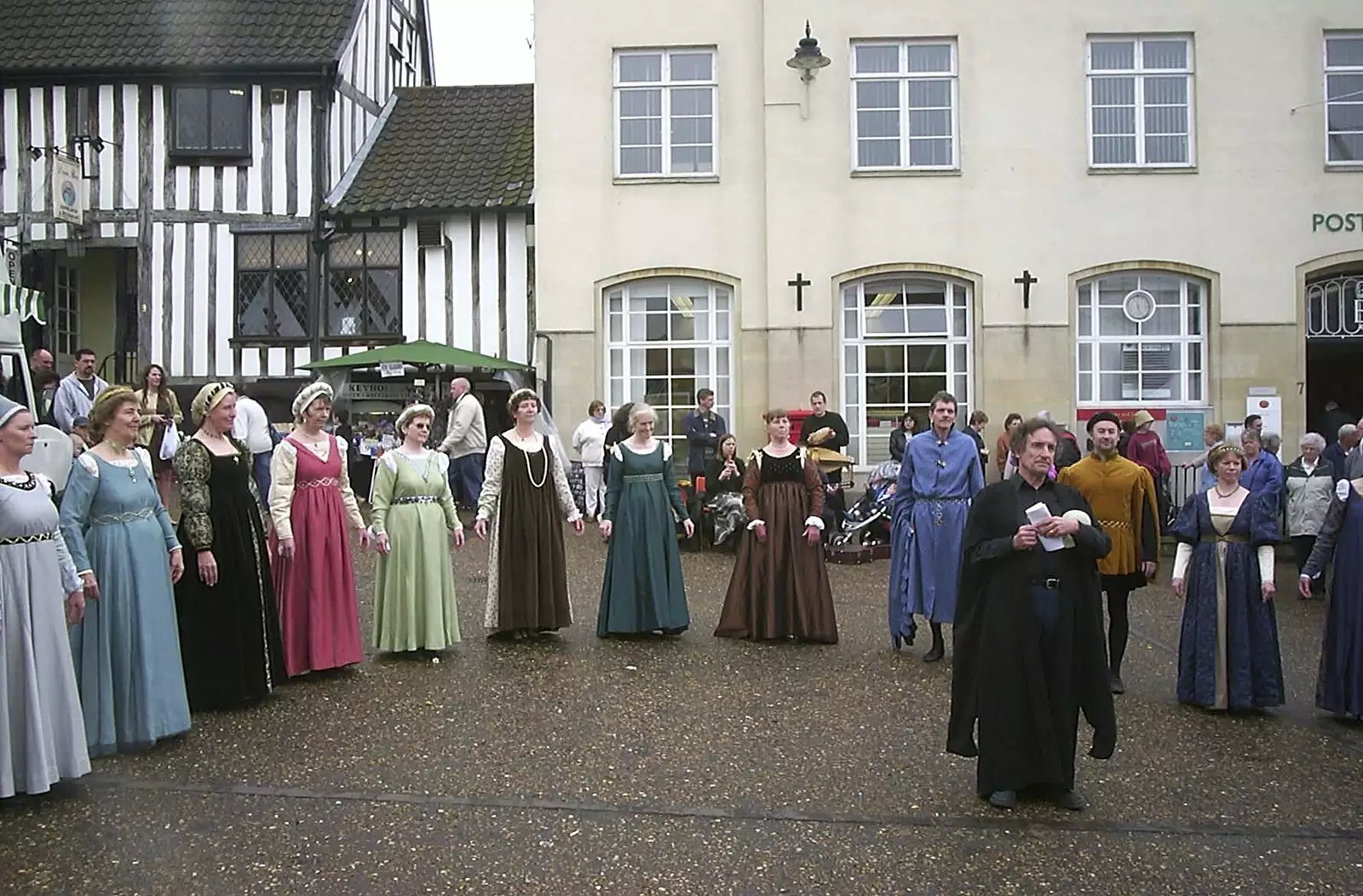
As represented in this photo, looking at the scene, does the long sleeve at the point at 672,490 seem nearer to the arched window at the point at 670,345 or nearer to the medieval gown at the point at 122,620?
the medieval gown at the point at 122,620

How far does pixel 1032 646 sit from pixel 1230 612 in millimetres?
2389

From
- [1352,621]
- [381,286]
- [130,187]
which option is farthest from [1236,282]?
[130,187]

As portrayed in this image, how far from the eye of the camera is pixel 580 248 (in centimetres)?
1731

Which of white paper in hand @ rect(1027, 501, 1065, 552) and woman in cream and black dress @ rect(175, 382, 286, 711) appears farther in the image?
woman in cream and black dress @ rect(175, 382, 286, 711)

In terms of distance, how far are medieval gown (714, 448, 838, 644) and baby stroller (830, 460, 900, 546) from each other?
14.5ft

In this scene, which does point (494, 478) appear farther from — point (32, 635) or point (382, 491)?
point (32, 635)

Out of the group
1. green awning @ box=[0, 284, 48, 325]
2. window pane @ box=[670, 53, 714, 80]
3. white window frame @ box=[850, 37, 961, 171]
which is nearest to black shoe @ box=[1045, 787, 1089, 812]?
green awning @ box=[0, 284, 48, 325]

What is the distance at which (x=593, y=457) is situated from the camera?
51.8 feet

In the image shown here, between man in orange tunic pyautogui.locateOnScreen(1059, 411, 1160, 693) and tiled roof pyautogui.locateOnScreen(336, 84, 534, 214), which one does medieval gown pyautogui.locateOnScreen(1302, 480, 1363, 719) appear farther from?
tiled roof pyautogui.locateOnScreen(336, 84, 534, 214)

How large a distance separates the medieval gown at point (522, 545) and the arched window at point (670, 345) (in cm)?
880

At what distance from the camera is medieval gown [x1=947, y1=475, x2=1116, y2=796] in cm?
506

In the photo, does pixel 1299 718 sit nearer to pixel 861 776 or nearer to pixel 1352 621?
pixel 1352 621

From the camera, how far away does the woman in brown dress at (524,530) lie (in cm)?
846

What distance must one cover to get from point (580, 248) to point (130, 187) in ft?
26.5
